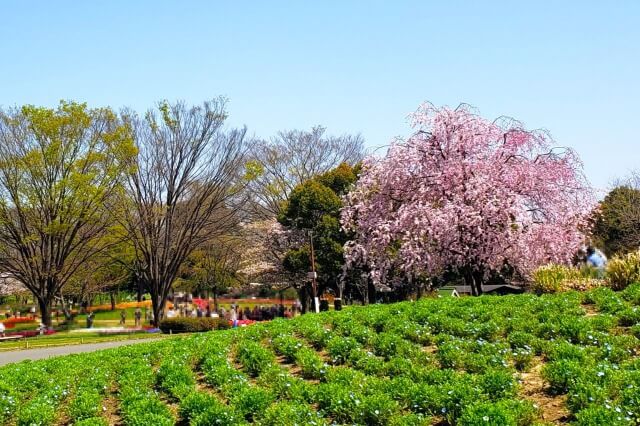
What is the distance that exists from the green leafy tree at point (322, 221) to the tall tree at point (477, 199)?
14538 millimetres

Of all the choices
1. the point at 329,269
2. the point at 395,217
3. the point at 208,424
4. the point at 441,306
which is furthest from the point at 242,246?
the point at 208,424

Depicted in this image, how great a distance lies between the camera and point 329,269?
129 feet

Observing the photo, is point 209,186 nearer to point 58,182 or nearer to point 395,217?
point 58,182

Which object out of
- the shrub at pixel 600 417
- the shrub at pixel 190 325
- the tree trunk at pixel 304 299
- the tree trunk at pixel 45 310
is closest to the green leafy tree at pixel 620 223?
the tree trunk at pixel 304 299

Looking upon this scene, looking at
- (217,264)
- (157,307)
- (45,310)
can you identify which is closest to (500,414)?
(157,307)

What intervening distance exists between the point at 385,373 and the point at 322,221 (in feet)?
101

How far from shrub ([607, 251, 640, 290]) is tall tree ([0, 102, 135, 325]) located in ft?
91.0

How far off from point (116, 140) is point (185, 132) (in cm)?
380

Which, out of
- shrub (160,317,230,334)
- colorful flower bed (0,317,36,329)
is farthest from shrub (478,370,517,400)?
colorful flower bed (0,317,36,329)

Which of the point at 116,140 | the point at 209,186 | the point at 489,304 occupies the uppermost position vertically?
the point at 116,140

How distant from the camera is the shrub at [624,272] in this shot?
13508mm

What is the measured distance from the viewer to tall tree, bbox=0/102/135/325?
34.7 metres

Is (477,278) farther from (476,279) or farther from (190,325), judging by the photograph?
(190,325)

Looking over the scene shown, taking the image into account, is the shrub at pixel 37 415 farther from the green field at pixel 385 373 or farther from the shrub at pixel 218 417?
the shrub at pixel 218 417
